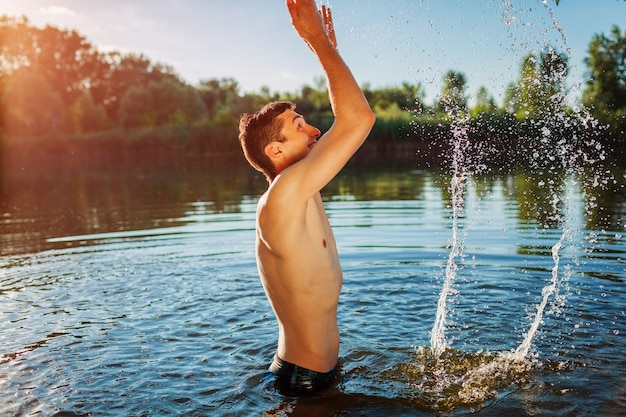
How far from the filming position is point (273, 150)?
400 centimetres

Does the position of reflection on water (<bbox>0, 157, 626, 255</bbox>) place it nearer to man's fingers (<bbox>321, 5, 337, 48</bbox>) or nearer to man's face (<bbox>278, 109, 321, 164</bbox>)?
man's face (<bbox>278, 109, 321, 164</bbox>)

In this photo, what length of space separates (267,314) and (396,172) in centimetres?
2248

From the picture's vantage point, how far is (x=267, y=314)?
263 inches

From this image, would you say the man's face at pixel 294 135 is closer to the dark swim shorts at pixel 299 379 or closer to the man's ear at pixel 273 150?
the man's ear at pixel 273 150

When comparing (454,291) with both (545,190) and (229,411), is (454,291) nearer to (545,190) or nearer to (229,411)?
(229,411)

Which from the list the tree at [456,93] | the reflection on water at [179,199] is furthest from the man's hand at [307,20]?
the reflection on water at [179,199]

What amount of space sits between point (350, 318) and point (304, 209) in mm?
2906

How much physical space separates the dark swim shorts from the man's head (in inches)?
53.2

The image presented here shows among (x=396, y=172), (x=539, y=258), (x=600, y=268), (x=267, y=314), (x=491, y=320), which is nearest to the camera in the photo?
(x=491, y=320)

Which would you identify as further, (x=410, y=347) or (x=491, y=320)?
(x=491, y=320)

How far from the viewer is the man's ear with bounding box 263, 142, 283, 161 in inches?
157

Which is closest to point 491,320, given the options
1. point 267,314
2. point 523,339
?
point 523,339

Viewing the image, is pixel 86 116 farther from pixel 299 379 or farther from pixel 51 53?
pixel 299 379

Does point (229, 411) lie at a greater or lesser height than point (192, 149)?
lesser
